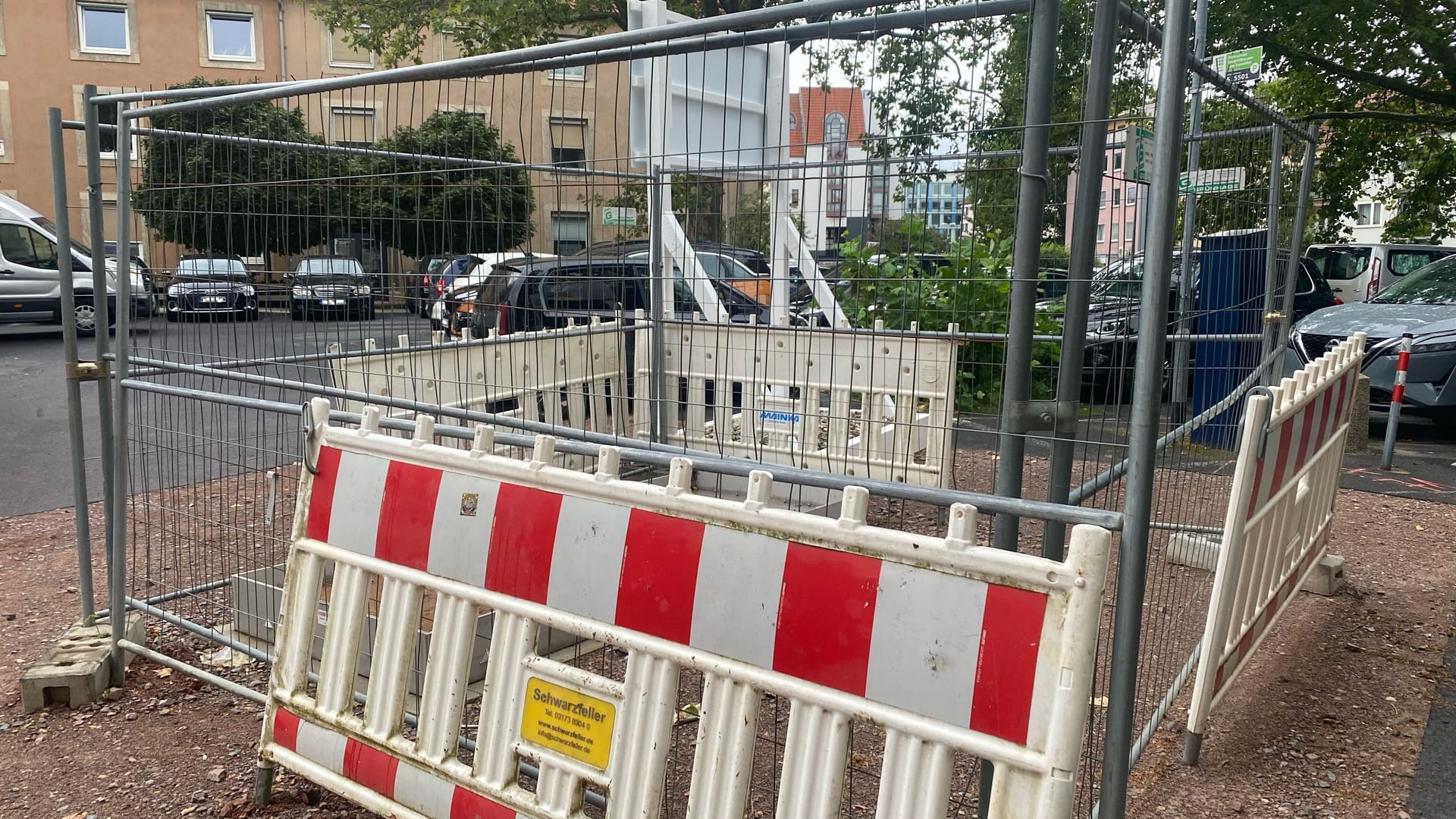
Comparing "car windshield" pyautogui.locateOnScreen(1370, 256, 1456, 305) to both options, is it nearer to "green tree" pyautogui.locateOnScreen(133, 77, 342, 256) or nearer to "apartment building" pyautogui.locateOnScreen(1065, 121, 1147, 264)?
"apartment building" pyautogui.locateOnScreen(1065, 121, 1147, 264)

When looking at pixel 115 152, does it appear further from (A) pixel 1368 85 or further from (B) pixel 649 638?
(A) pixel 1368 85

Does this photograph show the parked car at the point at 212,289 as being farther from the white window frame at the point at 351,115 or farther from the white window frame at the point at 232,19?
the white window frame at the point at 232,19

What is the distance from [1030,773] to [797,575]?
0.62 m

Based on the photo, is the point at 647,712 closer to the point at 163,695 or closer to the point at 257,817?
the point at 257,817

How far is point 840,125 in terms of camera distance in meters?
2.69

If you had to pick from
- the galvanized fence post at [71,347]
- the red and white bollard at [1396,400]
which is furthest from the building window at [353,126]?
the red and white bollard at [1396,400]

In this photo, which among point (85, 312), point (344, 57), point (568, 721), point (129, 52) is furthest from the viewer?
point (344, 57)

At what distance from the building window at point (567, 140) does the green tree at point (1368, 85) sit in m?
11.5

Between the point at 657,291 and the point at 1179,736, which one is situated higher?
the point at 657,291

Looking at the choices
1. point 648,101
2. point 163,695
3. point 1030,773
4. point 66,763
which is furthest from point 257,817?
point 648,101

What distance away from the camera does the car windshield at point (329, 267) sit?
397cm

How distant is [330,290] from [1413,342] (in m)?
9.87

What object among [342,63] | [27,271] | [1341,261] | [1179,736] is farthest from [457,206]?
[342,63]

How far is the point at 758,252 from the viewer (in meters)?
3.44
